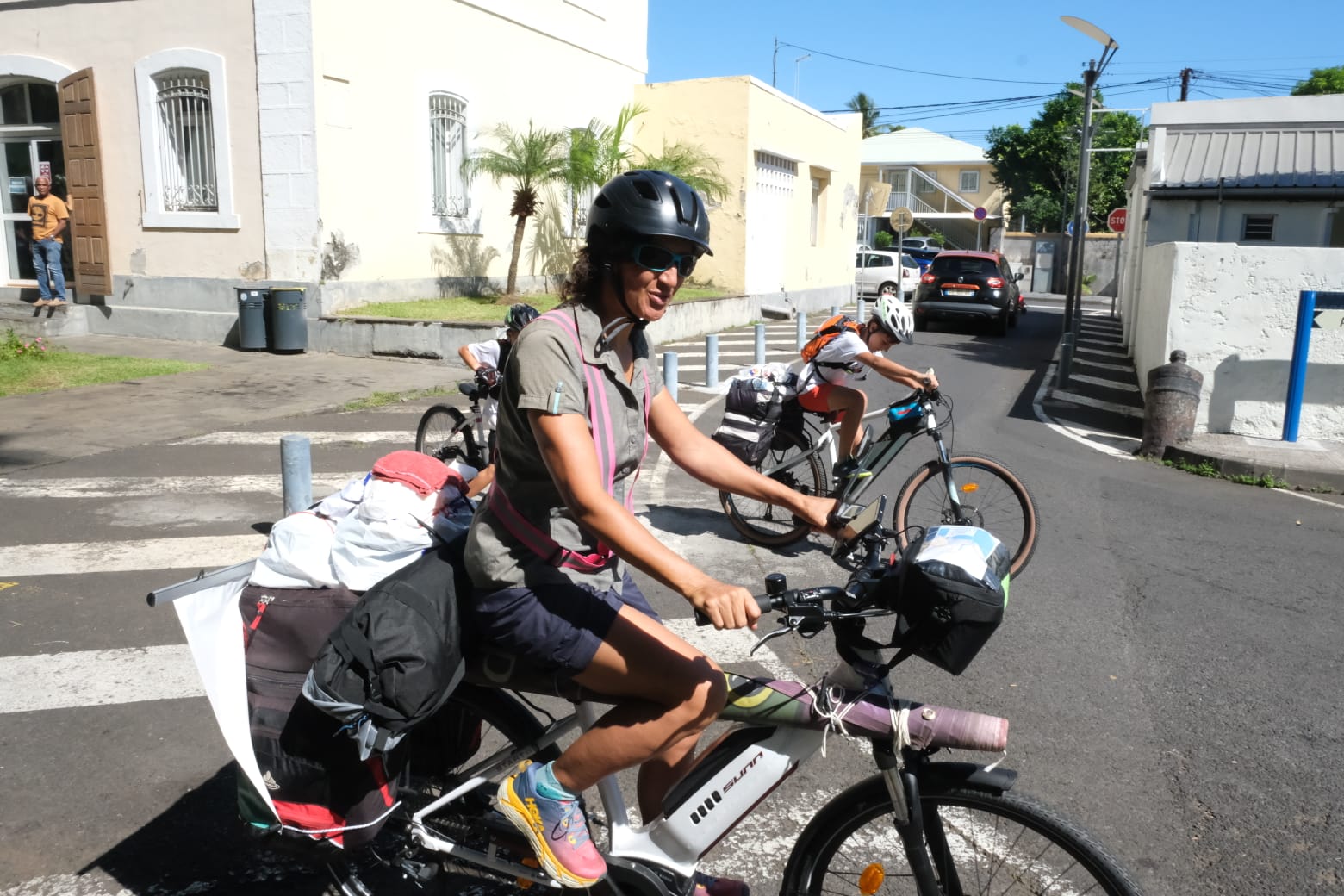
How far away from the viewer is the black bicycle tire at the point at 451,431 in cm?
745

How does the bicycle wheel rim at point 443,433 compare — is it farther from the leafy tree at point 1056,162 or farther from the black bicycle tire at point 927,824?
the leafy tree at point 1056,162

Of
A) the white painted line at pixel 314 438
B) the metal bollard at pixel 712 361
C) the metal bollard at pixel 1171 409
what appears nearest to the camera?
the white painted line at pixel 314 438

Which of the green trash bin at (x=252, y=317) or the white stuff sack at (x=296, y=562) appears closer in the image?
the white stuff sack at (x=296, y=562)

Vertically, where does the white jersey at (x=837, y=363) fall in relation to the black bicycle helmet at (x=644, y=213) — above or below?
below

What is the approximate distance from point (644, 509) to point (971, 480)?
2.44m

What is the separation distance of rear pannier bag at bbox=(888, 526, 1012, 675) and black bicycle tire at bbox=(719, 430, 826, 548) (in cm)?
411

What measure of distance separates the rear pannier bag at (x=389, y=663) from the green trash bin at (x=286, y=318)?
12801 millimetres

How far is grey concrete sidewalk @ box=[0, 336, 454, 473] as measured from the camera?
9.14m

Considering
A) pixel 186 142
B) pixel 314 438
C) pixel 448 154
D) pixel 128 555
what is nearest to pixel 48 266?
pixel 186 142

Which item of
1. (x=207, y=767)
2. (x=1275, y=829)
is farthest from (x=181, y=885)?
(x=1275, y=829)

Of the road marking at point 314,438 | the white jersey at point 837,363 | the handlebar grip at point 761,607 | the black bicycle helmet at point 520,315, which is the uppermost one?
the black bicycle helmet at point 520,315

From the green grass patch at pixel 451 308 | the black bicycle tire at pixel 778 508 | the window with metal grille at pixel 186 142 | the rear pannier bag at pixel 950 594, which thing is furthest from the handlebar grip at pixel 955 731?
the window with metal grille at pixel 186 142

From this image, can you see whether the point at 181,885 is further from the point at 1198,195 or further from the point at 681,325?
the point at 1198,195

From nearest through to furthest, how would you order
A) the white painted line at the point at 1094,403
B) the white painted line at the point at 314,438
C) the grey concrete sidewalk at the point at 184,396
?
the grey concrete sidewalk at the point at 184,396, the white painted line at the point at 314,438, the white painted line at the point at 1094,403
